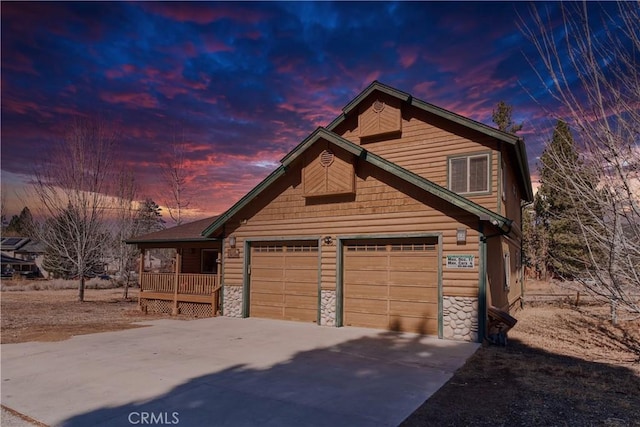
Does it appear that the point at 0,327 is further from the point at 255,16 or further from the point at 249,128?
the point at 249,128

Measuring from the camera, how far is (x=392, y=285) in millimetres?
11523

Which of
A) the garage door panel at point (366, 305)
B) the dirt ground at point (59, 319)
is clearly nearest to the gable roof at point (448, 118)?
the garage door panel at point (366, 305)

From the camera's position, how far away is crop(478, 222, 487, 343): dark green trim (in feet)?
33.0

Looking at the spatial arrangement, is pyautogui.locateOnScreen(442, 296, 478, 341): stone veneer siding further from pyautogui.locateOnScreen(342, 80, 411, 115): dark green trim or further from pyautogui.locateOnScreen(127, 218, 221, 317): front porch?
pyautogui.locateOnScreen(127, 218, 221, 317): front porch

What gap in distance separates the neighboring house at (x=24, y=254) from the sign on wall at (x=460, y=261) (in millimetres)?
50590

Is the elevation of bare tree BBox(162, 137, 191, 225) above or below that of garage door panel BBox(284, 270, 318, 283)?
above

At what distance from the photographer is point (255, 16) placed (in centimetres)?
1337

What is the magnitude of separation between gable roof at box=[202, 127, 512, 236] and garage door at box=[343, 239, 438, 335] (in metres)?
1.46

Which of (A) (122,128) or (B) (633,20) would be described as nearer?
(B) (633,20)

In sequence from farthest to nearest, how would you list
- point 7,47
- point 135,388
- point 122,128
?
point 122,128 → point 7,47 → point 135,388

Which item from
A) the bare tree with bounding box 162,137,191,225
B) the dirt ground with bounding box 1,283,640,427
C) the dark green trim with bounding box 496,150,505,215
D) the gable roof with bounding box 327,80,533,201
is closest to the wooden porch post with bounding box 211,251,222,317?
the dirt ground with bounding box 1,283,640,427

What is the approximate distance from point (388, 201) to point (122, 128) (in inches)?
645

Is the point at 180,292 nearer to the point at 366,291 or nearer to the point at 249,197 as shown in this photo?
the point at 249,197

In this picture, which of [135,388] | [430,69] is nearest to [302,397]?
[135,388]
